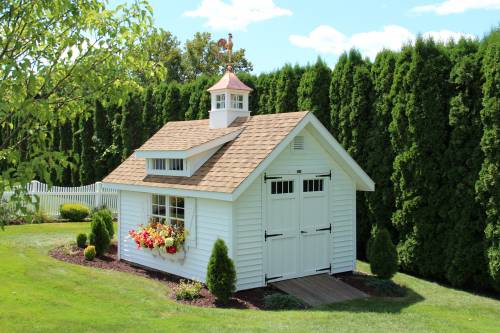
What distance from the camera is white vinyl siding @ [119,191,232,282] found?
464 inches

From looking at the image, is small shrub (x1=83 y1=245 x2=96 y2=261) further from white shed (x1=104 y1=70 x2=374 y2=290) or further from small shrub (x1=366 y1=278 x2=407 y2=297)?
small shrub (x1=366 y1=278 x2=407 y2=297)

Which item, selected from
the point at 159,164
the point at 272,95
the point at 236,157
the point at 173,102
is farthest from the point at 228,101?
the point at 173,102

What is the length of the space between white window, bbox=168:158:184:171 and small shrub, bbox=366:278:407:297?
5249 mm

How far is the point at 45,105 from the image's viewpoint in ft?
16.1

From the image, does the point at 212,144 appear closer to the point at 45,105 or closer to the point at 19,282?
the point at 19,282

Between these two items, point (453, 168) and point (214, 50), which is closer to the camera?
point (453, 168)

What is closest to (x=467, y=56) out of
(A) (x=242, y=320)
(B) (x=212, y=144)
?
(B) (x=212, y=144)

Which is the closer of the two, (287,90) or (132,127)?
(287,90)

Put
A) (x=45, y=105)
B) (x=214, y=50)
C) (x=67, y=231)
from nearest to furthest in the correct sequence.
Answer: (x=45, y=105) → (x=67, y=231) → (x=214, y=50)

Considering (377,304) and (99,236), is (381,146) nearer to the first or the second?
(377,304)

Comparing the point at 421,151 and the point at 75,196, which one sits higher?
the point at 421,151

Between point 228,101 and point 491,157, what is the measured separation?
21.6ft

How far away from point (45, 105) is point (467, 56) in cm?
1069

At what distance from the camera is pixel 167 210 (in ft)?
43.6
